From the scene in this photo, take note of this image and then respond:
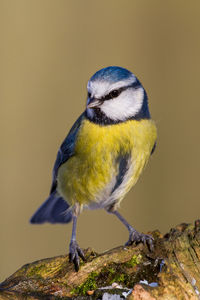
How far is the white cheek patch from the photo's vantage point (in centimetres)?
246

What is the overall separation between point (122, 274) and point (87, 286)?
159 mm

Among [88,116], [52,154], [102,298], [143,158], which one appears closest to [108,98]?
[88,116]

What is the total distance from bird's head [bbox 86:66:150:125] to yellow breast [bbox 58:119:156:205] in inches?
1.7

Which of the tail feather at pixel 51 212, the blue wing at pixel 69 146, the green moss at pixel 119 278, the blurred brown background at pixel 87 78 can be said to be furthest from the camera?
the blurred brown background at pixel 87 78

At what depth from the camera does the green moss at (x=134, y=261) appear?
2.12 meters

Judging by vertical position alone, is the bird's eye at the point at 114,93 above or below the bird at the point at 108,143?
above

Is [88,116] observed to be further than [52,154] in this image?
No

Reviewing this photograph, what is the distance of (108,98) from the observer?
2.44 metres

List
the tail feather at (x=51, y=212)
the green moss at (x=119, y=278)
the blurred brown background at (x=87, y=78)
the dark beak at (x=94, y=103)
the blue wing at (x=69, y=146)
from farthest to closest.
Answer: the blurred brown background at (x=87, y=78) < the tail feather at (x=51, y=212) < the blue wing at (x=69, y=146) < the dark beak at (x=94, y=103) < the green moss at (x=119, y=278)

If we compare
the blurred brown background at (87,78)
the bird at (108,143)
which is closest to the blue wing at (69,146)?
the bird at (108,143)

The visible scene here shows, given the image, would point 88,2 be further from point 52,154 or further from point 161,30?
point 52,154

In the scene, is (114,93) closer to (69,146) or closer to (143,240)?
(69,146)

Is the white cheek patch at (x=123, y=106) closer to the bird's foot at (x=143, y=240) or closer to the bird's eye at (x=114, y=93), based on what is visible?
the bird's eye at (x=114, y=93)

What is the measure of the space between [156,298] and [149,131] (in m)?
1.03
